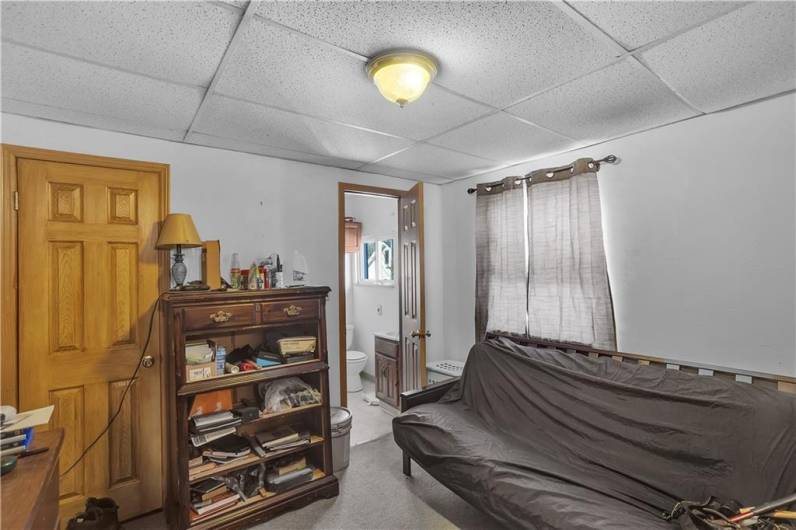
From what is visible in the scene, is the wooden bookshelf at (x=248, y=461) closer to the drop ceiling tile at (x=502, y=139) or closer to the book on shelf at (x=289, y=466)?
the book on shelf at (x=289, y=466)

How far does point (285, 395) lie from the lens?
256cm

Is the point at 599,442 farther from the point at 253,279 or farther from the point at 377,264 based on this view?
the point at 377,264

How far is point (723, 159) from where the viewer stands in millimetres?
2174

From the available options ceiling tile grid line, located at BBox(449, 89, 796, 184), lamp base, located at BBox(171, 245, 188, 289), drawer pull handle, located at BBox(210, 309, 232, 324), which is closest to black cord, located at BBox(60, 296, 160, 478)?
lamp base, located at BBox(171, 245, 188, 289)

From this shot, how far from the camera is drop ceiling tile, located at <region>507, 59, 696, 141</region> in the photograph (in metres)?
1.79

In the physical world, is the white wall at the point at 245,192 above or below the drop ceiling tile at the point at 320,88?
below

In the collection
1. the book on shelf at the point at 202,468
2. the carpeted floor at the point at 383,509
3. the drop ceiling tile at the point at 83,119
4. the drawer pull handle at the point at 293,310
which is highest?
the drop ceiling tile at the point at 83,119

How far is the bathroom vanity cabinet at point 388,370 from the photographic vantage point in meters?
4.02

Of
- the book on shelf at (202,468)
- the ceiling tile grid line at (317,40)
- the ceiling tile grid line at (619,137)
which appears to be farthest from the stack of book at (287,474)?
the ceiling tile grid line at (619,137)

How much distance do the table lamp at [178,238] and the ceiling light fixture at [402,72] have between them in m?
1.50

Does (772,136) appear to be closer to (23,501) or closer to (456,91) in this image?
(456,91)

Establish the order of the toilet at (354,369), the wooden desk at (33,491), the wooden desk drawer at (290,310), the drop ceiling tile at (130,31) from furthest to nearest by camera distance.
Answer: the toilet at (354,369) → the wooden desk drawer at (290,310) → the drop ceiling tile at (130,31) → the wooden desk at (33,491)

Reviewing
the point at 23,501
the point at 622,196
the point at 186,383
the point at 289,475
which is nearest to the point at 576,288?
the point at 622,196

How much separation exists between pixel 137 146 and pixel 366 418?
9.97ft
